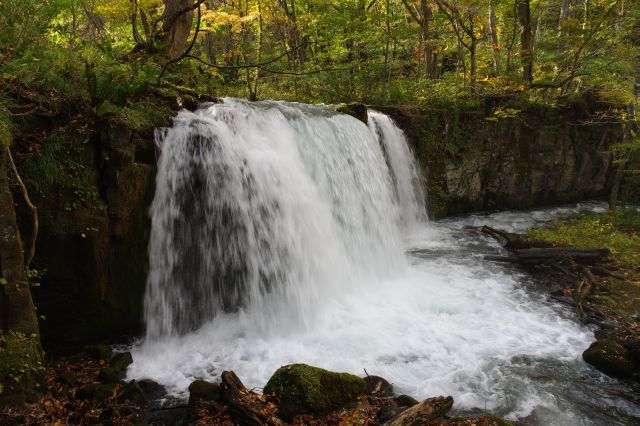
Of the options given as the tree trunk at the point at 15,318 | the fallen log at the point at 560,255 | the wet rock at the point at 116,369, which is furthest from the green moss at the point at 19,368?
the fallen log at the point at 560,255

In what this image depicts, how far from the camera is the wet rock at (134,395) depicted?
184 inches

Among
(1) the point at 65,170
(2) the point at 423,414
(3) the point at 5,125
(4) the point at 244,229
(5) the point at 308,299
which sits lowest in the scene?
(2) the point at 423,414

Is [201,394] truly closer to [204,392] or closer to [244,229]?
[204,392]

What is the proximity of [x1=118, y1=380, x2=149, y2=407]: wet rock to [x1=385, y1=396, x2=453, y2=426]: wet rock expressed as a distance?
276 centimetres

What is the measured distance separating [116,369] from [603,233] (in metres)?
12.0

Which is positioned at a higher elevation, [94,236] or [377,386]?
[94,236]

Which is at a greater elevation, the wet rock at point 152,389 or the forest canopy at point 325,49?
the forest canopy at point 325,49

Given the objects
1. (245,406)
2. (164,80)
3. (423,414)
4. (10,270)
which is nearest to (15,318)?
(10,270)

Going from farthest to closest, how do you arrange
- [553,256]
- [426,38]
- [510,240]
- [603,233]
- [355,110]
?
[426,38] → [355,110] → [603,233] → [510,240] → [553,256]

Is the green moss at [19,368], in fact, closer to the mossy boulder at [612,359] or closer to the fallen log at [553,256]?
the mossy boulder at [612,359]

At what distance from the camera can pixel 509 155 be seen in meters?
14.9

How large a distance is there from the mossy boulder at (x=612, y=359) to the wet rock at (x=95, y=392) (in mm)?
6200

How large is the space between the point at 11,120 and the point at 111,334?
3297 millimetres

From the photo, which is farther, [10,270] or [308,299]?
[308,299]
